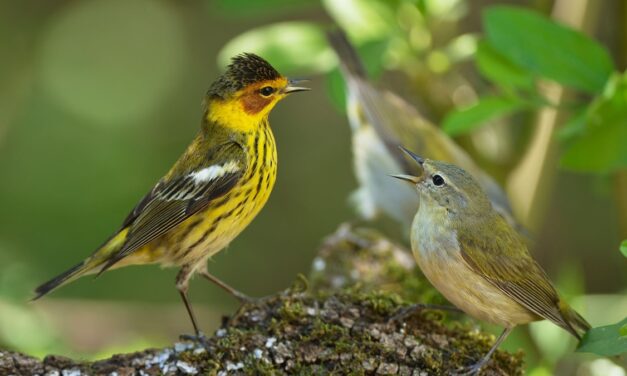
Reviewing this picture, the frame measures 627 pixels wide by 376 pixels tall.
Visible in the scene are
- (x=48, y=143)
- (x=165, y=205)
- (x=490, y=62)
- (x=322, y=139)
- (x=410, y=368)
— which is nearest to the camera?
(x=410, y=368)

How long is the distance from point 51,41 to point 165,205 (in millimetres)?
5663

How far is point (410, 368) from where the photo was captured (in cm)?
293

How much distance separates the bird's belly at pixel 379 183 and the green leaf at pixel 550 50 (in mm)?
2061

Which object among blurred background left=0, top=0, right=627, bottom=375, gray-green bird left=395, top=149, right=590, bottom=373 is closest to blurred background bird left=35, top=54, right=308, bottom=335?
blurred background left=0, top=0, right=627, bottom=375

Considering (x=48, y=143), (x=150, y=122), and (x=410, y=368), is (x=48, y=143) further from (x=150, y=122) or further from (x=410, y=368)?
(x=410, y=368)

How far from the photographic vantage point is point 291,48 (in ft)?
14.5

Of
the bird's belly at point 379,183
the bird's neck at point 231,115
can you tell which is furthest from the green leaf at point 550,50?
the bird's belly at point 379,183

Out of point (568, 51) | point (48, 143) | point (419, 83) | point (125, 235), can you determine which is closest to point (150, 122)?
point (48, 143)

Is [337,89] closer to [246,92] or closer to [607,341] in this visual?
[246,92]

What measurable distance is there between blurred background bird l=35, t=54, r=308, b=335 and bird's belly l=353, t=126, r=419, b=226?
6.87 feet

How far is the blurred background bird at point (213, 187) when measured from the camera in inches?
136

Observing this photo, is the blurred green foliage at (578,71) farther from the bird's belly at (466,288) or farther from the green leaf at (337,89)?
the green leaf at (337,89)

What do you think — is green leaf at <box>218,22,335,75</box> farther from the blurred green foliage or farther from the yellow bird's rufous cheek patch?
the blurred green foliage

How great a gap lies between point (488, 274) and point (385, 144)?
96.6 inches
